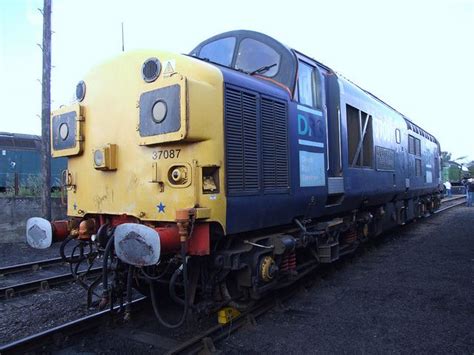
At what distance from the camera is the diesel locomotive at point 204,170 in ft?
12.5

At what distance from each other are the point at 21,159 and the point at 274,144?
56.7 feet

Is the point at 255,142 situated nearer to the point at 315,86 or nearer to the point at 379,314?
the point at 315,86

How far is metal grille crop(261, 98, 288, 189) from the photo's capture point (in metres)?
4.58

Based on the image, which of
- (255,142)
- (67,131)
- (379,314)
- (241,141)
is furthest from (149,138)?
(379,314)

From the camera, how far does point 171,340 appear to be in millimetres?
4262

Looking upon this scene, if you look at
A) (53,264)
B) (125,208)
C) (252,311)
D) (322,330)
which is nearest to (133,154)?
(125,208)

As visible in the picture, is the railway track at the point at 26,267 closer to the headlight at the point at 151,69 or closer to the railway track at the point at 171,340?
the railway track at the point at 171,340

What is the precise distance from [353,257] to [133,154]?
5567 millimetres

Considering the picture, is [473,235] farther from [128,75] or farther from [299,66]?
[128,75]

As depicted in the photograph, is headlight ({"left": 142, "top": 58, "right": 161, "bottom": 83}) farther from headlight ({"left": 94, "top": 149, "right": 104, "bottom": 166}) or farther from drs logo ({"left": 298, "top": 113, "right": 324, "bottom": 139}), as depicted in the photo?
drs logo ({"left": 298, "top": 113, "right": 324, "bottom": 139})

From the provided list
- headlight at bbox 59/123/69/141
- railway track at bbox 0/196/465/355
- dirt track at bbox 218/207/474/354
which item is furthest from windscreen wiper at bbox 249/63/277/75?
dirt track at bbox 218/207/474/354

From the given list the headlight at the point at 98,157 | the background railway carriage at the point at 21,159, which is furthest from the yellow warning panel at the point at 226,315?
the background railway carriage at the point at 21,159

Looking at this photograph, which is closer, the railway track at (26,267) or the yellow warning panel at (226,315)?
the yellow warning panel at (226,315)

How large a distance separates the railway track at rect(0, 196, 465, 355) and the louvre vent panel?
1.43 meters
